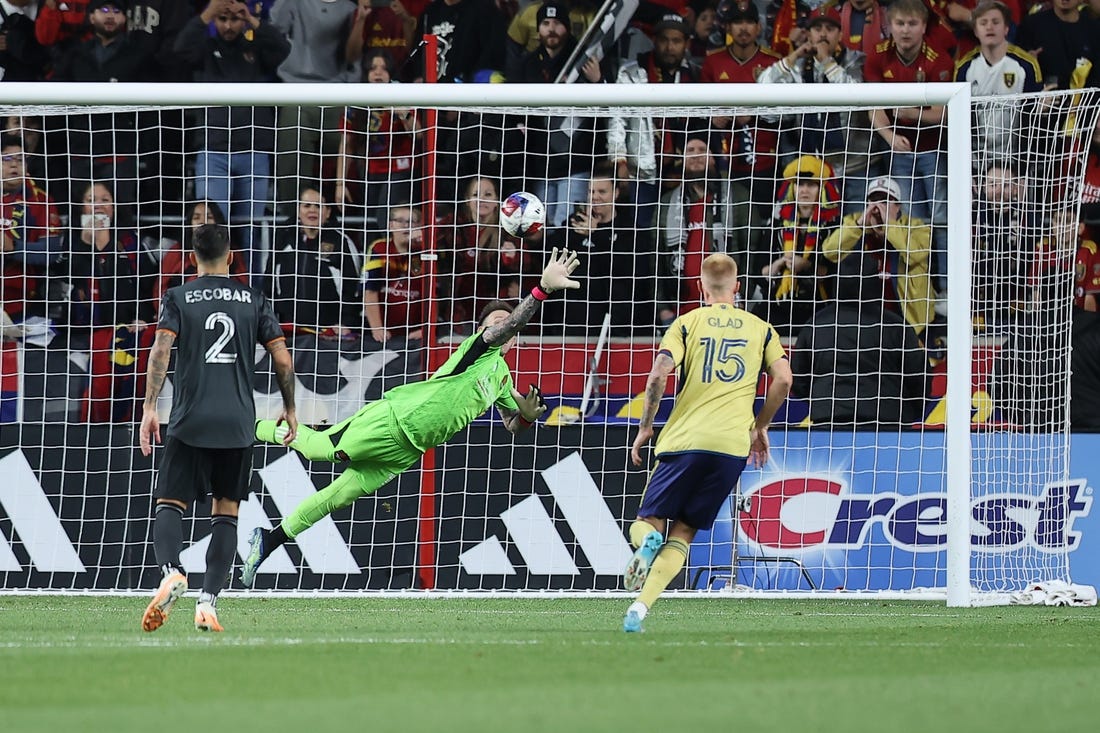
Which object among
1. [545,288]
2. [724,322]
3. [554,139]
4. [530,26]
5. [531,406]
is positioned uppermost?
[530,26]

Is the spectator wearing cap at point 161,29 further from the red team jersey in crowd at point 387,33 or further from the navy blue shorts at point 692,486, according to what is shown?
the navy blue shorts at point 692,486

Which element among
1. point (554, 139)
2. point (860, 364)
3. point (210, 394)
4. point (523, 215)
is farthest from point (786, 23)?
point (210, 394)

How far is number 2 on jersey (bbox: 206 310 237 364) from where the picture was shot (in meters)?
8.23

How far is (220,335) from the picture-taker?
27.1ft

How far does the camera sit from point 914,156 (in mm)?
12883

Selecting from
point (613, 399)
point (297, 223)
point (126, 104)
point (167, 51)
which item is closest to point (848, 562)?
point (613, 399)

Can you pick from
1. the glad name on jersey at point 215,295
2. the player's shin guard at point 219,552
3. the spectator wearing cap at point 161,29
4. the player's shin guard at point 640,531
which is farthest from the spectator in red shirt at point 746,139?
the player's shin guard at point 219,552

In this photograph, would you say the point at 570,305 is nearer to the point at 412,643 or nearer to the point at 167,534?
the point at 167,534

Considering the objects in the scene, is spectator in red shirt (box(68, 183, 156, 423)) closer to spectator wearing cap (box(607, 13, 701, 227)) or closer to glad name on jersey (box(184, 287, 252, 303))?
spectator wearing cap (box(607, 13, 701, 227))

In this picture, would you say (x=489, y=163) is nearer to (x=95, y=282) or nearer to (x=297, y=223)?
(x=297, y=223)

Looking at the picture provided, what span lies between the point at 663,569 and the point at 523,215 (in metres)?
2.72

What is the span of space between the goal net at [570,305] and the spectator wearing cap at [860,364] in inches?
0.9

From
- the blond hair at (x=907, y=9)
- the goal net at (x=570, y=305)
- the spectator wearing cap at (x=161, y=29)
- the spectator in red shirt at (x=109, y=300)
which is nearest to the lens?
the goal net at (x=570, y=305)

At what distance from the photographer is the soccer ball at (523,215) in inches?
405
